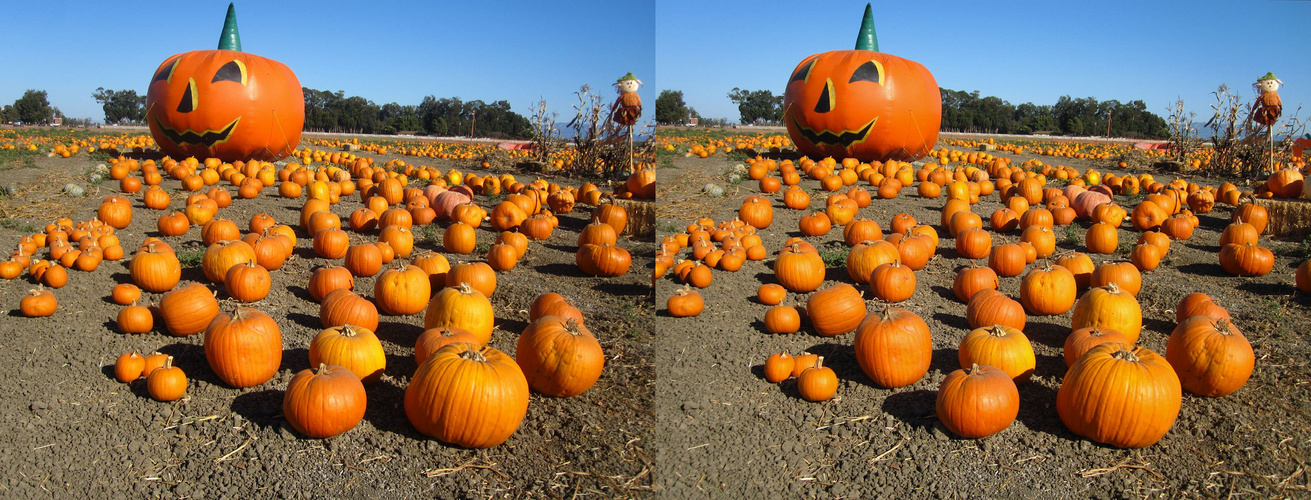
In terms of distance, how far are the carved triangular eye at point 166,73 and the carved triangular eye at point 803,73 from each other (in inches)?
377

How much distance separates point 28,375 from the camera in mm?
4004

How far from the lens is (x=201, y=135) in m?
12.1

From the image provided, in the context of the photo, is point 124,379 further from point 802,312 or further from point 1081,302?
point 1081,302

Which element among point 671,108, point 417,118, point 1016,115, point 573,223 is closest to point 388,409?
point 573,223

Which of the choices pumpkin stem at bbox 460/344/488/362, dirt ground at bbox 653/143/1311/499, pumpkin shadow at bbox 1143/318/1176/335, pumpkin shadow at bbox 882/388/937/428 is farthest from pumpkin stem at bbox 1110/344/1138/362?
pumpkin stem at bbox 460/344/488/362

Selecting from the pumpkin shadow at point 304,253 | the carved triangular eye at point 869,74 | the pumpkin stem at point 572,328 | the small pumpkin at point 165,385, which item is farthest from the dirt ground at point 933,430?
the carved triangular eye at point 869,74

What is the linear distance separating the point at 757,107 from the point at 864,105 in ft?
189

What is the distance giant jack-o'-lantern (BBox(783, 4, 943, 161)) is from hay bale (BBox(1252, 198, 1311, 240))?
5.01 metres

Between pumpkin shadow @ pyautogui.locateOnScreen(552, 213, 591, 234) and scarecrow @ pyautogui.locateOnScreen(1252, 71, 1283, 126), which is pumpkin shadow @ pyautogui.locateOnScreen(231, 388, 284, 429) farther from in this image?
scarecrow @ pyautogui.locateOnScreen(1252, 71, 1283, 126)

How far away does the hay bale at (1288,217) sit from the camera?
25.3 ft

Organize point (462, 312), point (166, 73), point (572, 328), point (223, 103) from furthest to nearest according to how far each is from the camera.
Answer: point (166, 73) < point (223, 103) < point (462, 312) < point (572, 328)

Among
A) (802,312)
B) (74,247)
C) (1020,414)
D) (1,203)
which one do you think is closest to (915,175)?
(802,312)

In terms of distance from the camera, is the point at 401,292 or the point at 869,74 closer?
the point at 401,292

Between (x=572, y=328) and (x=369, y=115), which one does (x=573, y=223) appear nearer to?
(x=572, y=328)
